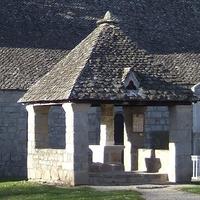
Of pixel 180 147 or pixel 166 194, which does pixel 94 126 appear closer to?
pixel 180 147

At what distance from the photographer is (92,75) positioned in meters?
20.7

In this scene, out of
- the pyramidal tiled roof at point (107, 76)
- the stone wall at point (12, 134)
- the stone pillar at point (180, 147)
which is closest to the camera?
the pyramidal tiled roof at point (107, 76)

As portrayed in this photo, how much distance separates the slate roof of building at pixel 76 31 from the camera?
104 feet

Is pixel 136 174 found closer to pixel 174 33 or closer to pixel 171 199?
pixel 171 199

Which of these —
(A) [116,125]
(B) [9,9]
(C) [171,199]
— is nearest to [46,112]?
(C) [171,199]

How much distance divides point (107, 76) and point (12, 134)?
1069 centimetres

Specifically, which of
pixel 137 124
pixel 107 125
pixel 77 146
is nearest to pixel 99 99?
pixel 77 146

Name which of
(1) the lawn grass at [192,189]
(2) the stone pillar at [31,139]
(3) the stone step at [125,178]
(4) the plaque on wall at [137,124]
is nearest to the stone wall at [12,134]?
(2) the stone pillar at [31,139]

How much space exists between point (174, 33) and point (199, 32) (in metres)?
1.40

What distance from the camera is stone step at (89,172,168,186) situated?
20406mm

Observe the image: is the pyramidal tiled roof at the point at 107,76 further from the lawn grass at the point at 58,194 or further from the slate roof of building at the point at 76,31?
the slate roof of building at the point at 76,31

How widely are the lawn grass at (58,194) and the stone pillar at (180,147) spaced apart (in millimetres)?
2870

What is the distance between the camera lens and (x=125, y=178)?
67.7ft

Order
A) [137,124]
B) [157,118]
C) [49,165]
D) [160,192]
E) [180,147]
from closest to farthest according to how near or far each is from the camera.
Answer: [160,192]
[180,147]
[49,165]
[137,124]
[157,118]
